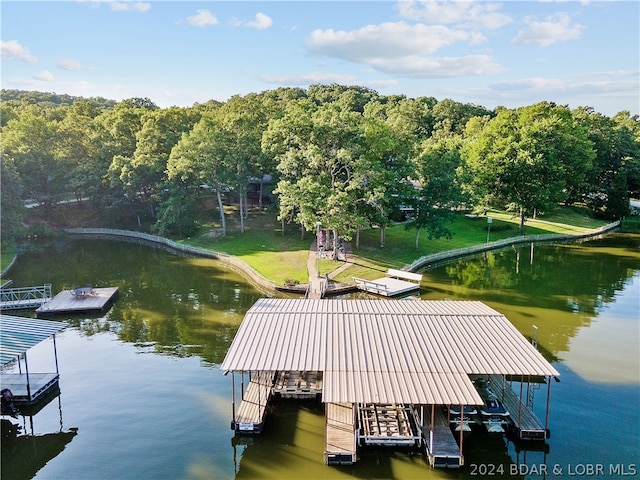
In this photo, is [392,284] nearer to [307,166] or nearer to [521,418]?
[307,166]

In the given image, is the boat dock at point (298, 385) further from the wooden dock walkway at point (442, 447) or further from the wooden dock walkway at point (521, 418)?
the wooden dock walkway at point (521, 418)

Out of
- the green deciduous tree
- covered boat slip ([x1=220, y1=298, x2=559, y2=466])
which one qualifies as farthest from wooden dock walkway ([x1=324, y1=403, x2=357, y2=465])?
the green deciduous tree

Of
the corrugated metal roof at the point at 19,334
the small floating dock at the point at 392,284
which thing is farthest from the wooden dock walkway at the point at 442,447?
the small floating dock at the point at 392,284

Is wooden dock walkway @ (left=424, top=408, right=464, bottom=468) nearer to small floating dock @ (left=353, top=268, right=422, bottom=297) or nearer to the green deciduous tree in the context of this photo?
small floating dock @ (left=353, top=268, right=422, bottom=297)

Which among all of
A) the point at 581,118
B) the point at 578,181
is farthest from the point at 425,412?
the point at 581,118

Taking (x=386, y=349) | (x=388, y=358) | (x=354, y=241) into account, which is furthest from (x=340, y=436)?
(x=354, y=241)
